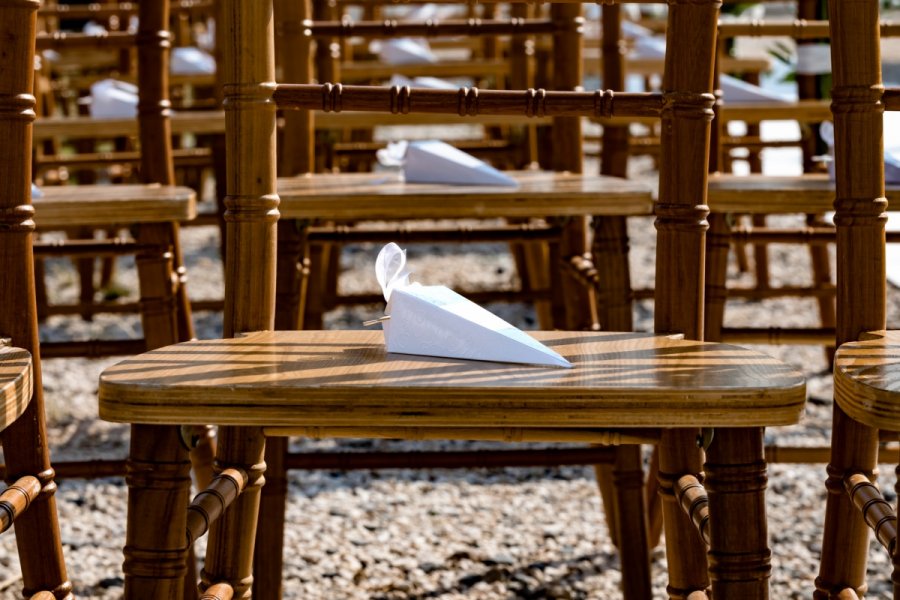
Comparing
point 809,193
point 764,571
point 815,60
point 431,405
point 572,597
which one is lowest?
point 572,597

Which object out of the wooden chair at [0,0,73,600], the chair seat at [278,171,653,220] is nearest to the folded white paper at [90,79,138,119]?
the chair seat at [278,171,653,220]

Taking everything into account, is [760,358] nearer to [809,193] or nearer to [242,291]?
[242,291]

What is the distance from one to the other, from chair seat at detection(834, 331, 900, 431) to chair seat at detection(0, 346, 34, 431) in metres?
0.61

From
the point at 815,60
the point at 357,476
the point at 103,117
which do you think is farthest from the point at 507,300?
the point at 103,117

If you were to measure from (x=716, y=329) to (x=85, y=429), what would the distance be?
1349 millimetres

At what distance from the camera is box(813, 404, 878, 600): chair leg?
1093mm

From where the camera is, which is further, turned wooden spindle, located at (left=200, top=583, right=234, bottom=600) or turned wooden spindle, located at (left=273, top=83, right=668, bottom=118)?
turned wooden spindle, located at (left=273, top=83, right=668, bottom=118)

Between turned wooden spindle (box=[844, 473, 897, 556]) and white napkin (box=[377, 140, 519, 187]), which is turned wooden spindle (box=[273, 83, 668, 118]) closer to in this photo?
turned wooden spindle (box=[844, 473, 897, 556])

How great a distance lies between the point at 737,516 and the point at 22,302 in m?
0.65

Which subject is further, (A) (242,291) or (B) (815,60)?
(B) (815,60)

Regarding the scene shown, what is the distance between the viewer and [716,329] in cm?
180

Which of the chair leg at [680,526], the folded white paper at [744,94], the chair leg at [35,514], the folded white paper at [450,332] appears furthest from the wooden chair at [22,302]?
the folded white paper at [744,94]

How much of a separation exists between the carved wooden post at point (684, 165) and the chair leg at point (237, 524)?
0.39 m

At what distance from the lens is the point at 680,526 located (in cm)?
105
